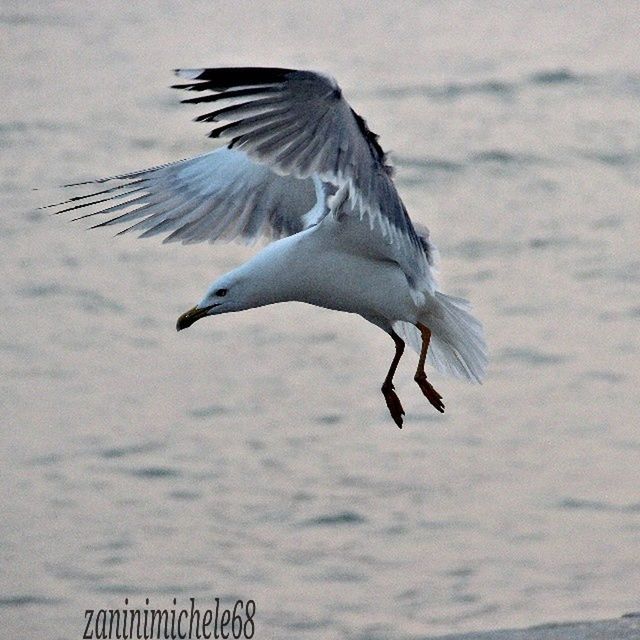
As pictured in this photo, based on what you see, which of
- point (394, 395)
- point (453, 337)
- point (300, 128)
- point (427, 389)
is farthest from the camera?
point (453, 337)

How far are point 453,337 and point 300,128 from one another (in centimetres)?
153

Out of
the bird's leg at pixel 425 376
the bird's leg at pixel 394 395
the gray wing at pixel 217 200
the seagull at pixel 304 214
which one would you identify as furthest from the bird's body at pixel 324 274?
the gray wing at pixel 217 200

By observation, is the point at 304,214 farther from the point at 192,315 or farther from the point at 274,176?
the point at 192,315

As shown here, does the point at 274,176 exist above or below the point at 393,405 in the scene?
above

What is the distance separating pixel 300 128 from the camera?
5.52 meters

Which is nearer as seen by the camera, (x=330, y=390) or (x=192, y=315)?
(x=192, y=315)

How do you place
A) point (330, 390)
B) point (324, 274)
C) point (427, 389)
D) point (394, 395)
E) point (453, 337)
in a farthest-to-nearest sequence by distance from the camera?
point (330, 390), point (453, 337), point (394, 395), point (427, 389), point (324, 274)

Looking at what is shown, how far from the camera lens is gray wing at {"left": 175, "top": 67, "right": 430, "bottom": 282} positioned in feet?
17.5

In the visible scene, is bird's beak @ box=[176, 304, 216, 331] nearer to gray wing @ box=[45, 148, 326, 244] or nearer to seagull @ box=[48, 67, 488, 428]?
seagull @ box=[48, 67, 488, 428]

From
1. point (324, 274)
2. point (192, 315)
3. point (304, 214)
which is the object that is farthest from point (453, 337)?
point (192, 315)

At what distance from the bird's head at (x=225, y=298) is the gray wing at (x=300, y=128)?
19.4 inches

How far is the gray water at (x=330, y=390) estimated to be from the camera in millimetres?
8117

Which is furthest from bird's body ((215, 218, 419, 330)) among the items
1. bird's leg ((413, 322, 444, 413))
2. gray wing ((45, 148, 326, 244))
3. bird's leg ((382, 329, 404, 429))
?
gray wing ((45, 148, 326, 244))

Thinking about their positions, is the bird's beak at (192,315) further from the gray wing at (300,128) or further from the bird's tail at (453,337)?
the bird's tail at (453,337)
